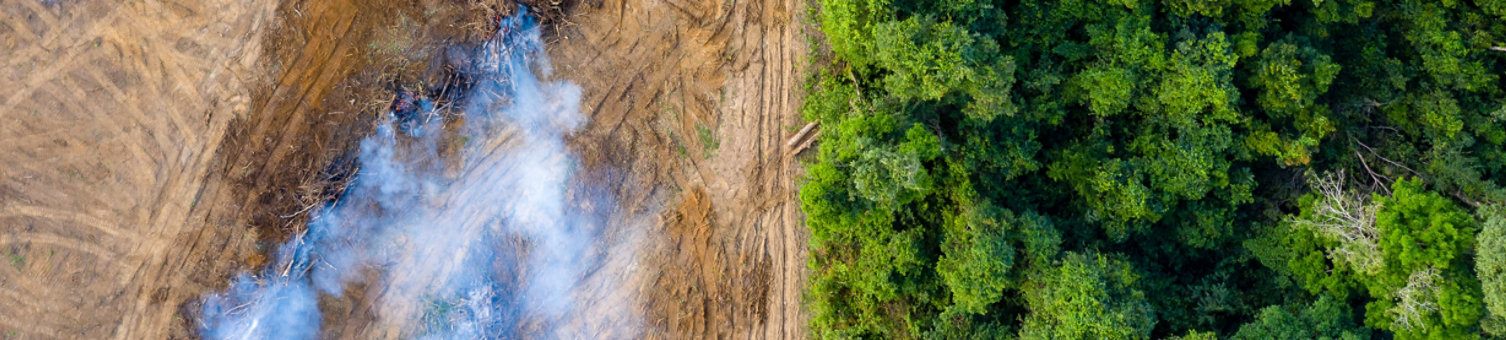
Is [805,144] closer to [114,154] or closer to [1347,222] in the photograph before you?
[1347,222]

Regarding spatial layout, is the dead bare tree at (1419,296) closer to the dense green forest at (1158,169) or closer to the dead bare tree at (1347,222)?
the dense green forest at (1158,169)

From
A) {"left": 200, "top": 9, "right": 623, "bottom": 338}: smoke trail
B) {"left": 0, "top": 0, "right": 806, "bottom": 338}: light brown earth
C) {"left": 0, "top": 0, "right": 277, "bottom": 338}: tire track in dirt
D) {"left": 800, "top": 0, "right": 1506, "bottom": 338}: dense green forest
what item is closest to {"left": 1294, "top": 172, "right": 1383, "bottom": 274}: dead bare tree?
{"left": 800, "top": 0, "right": 1506, "bottom": 338}: dense green forest

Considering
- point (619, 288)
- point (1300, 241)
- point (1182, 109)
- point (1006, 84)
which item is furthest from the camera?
point (619, 288)

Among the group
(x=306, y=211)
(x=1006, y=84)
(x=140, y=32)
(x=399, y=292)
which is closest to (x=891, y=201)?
(x=1006, y=84)

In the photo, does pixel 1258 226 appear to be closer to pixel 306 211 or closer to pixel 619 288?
pixel 619 288

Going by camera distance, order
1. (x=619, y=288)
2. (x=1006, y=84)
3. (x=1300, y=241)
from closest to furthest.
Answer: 1. (x=1006, y=84)
2. (x=1300, y=241)
3. (x=619, y=288)

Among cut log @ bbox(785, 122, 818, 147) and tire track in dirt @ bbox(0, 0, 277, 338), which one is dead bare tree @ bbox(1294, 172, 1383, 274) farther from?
tire track in dirt @ bbox(0, 0, 277, 338)

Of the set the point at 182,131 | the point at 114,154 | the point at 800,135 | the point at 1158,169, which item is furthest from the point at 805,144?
the point at 114,154
